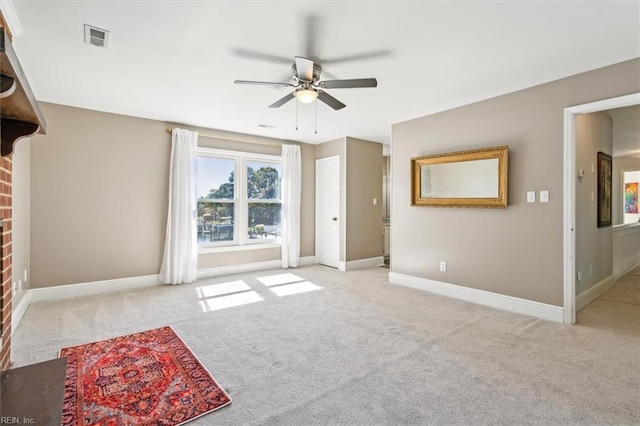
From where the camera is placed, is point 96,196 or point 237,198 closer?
point 96,196

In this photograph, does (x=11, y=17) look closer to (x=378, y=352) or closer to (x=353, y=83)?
(x=353, y=83)

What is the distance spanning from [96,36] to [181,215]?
9.05 feet

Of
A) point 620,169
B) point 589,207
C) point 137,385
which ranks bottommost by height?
point 137,385

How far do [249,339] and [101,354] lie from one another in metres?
1.18

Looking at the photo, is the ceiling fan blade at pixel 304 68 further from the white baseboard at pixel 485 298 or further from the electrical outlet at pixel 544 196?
the white baseboard at pixel 485 298

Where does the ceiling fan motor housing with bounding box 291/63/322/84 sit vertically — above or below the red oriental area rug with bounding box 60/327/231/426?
above

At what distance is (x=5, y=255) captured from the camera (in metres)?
2.04

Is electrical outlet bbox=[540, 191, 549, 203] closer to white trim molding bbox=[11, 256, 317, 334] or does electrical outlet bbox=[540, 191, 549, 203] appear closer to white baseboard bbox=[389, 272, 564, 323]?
white baseboard bbox=[389, 272, 564, 323]

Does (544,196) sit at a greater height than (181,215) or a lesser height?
greater

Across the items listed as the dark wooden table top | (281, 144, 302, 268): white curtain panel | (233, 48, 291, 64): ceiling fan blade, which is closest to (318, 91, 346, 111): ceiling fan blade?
(233, 48, 291, 64): ceiling fan blade

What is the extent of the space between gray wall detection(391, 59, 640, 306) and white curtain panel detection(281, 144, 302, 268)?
2310 mm

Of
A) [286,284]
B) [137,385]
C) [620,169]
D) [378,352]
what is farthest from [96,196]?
[620,169]

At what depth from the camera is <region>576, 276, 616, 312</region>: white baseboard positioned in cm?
352

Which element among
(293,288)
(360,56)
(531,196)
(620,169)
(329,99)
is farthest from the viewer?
(620,169)
